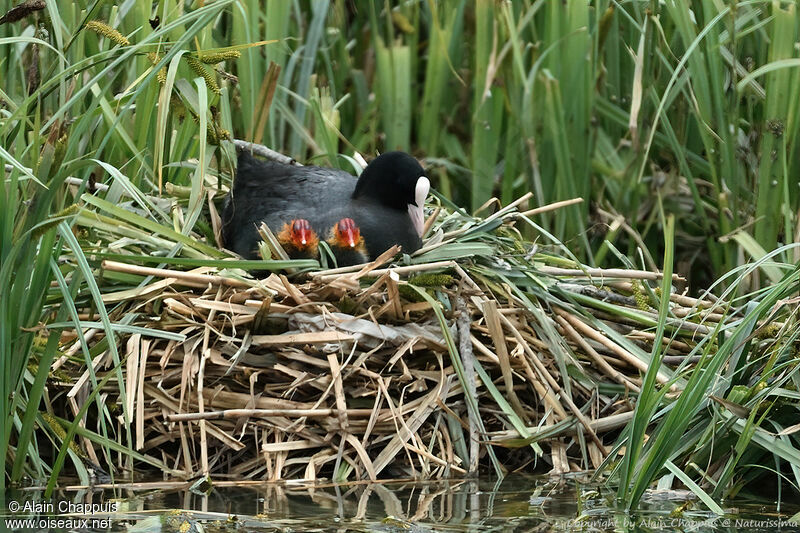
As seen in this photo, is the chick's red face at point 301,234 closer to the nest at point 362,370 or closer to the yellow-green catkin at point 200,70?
the nest at point 362,370

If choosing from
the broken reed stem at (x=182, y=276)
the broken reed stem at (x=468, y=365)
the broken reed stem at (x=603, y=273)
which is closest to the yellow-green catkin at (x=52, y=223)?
the broken reed stem at (x=182, y=276)

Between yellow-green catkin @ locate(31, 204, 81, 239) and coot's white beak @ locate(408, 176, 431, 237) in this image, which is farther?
coot's white beak @ locate(408, 176, 431, 237)

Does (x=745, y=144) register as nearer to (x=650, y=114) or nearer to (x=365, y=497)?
(x=650, y=114)

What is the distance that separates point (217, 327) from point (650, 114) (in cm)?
231

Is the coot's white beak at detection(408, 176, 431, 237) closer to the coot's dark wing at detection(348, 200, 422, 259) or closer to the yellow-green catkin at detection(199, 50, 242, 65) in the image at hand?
the coot's dark wing at detection(348, 200, 422, 259)

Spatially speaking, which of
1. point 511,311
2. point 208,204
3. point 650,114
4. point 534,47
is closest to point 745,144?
point 650,114

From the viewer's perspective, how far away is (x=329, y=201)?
3812 mm

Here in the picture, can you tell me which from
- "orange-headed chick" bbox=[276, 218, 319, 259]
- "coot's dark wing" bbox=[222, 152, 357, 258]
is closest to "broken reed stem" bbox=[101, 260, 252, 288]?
"orange-headed chick" bbox=[276, 218, 319, 259]

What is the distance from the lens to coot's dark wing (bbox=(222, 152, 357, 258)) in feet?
12.2

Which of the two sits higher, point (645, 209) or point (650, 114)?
point (650, 114)

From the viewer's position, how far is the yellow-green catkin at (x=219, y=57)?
2.70 meters

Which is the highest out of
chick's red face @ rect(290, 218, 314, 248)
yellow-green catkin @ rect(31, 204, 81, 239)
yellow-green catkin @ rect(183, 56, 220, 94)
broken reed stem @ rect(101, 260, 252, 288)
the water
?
yellow-green catkin @ rect(183, 56, 220, 94)

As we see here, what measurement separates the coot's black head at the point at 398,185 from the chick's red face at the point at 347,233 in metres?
0.25

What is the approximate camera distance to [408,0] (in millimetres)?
4980
